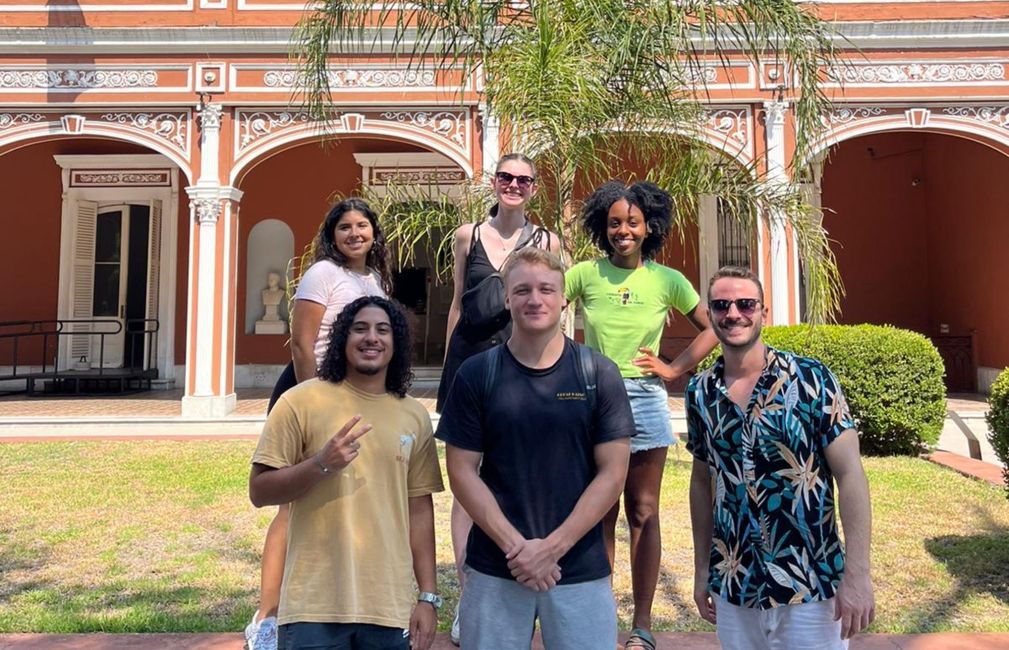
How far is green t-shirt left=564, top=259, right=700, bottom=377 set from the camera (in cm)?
270

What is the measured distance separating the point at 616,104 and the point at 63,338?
11.6m

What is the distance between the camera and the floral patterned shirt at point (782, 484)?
1789 mm

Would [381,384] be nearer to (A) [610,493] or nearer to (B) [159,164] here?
(A) [610,493]

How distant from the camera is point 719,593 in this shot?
1.91 m

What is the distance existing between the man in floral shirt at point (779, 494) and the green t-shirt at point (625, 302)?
77cm

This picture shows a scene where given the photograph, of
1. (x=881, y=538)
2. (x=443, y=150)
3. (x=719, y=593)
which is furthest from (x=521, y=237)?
(x=443, y=150)

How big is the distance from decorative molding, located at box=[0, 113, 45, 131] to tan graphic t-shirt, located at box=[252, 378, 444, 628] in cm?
1005

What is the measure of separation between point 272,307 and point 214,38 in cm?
473

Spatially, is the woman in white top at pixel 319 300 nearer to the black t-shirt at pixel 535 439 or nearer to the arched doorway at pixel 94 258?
the black t-shirt at pixel 535 439

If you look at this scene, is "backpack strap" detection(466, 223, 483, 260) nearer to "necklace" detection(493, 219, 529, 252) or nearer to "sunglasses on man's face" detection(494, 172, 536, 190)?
"necklace" detection(493, 219, 529, 252)

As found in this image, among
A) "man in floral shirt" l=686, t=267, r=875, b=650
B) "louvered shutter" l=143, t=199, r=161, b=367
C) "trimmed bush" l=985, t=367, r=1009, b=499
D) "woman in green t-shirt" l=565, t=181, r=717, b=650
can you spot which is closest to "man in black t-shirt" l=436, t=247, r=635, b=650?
"man in floral shirt" l=686, t=267, r=875, b=650

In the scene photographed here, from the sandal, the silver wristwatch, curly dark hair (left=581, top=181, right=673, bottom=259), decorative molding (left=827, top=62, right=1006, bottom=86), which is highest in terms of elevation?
decorative molding (left=827, top=62, right=1006, bottom=86)

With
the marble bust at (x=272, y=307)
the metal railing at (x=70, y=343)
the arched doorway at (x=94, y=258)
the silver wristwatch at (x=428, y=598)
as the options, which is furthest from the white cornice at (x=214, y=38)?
the silver wristwatch at (x=428, y=598)

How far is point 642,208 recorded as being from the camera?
2.78 m
